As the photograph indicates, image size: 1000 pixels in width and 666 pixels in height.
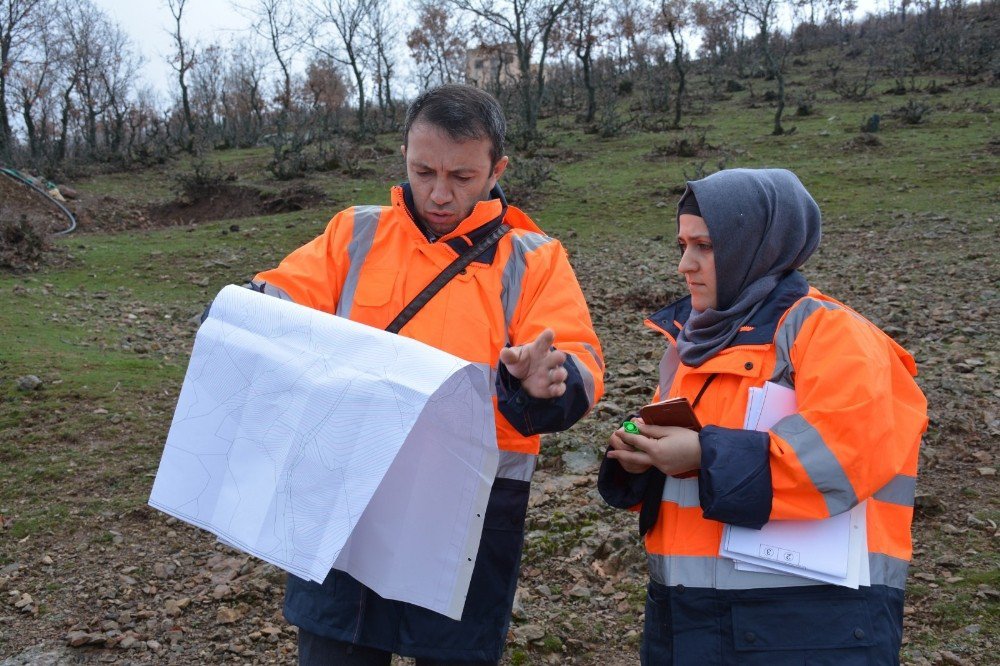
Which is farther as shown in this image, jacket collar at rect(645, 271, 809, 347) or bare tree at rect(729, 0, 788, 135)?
bare tree at rect(729, 0, 788, 135)

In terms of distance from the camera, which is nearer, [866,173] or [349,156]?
[866,173]

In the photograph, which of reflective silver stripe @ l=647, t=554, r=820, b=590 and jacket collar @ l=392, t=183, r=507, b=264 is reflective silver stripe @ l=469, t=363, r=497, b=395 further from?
reflective silver stripe @ l=647, t=554, r=820, b=590

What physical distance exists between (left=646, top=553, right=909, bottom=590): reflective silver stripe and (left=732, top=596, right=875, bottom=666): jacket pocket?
1.4 inches

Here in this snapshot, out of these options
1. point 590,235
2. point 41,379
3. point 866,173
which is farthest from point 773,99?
point 41,379

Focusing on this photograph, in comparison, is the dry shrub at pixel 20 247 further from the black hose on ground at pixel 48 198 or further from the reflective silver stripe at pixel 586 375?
the reflective silver stripe at pixel 586 375

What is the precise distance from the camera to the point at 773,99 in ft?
62.0

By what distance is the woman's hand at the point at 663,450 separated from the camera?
62.1 inches

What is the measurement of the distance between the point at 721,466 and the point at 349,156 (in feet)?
48.3

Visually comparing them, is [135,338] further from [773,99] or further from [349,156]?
[773,99]

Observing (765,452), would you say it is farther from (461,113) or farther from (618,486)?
(461,113)

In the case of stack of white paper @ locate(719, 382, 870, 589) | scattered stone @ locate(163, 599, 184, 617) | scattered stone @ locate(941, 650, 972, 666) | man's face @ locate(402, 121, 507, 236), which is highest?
man's face @ locate(402, 121, 507, 236)

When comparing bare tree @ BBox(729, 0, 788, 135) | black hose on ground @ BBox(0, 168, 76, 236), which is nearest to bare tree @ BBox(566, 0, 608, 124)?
bare tree @ BBox(729, 0, 788, 135)

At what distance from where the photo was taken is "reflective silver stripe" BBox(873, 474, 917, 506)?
158 centimetres

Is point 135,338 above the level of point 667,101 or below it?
below
